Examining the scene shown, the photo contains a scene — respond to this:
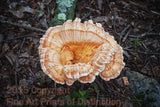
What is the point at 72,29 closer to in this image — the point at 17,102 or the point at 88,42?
the point at 88,42

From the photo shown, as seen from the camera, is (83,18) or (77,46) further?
(83,18)

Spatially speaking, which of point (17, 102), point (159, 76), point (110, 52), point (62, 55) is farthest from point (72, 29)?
point (159, 76)

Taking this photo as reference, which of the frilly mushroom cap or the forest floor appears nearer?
the frilly mushroom cap

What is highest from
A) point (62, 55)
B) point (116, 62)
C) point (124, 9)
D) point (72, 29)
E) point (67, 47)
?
point (124, 9)

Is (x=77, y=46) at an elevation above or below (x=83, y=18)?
below
